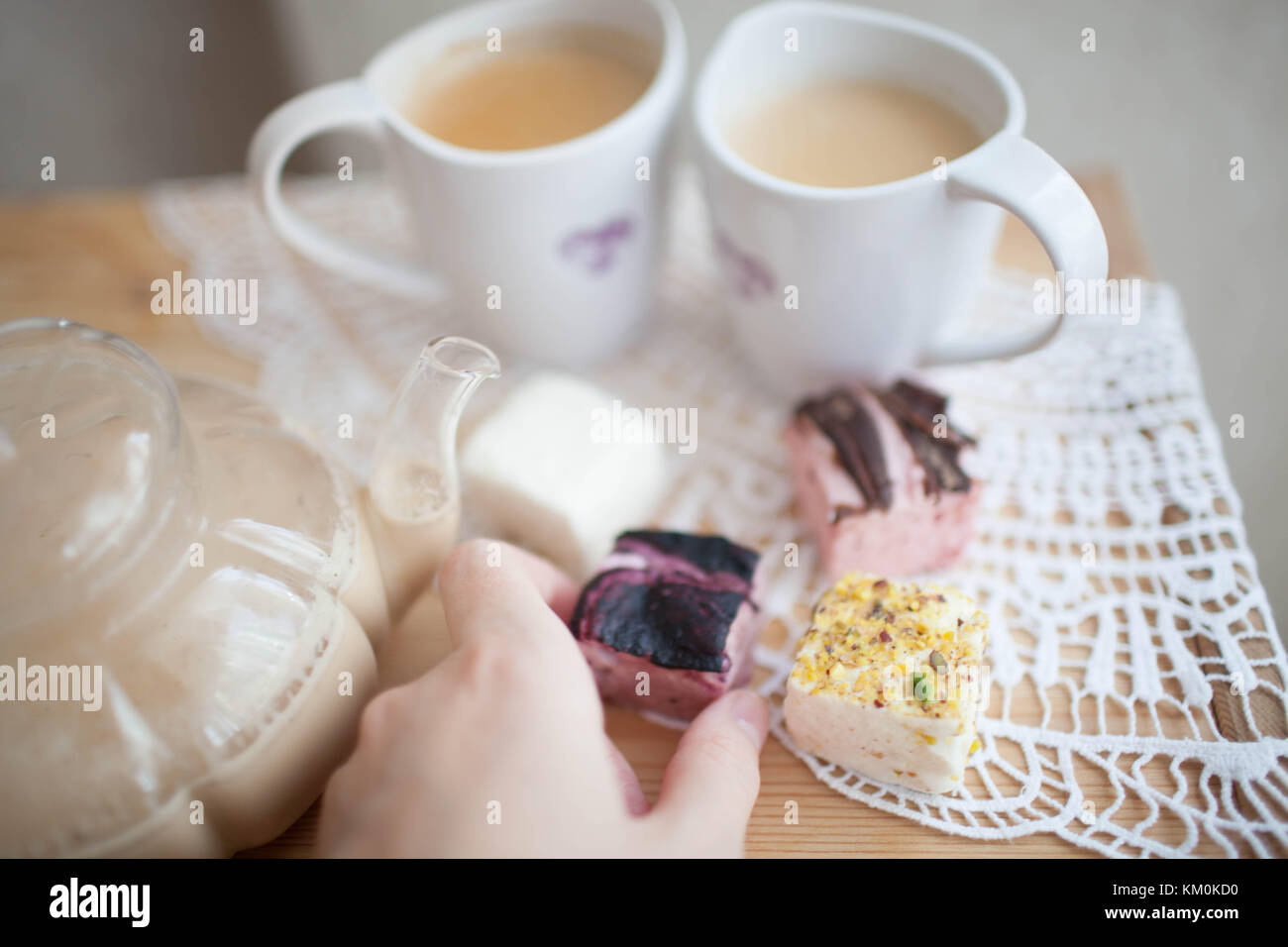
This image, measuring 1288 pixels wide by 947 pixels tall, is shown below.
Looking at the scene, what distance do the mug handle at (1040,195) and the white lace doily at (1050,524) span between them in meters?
0.18

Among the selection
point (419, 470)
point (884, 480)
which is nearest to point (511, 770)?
point (419, 470)

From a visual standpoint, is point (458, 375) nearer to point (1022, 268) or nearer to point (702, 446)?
point (702, 446)

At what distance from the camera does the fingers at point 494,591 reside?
62 centimetres

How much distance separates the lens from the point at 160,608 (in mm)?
564

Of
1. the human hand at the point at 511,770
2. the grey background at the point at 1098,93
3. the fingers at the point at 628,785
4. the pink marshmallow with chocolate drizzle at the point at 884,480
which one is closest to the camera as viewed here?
the human hand at the point at 511,770

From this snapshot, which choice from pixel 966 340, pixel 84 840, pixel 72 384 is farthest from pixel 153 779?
pixel 966 340

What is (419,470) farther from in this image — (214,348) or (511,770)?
(214,348)

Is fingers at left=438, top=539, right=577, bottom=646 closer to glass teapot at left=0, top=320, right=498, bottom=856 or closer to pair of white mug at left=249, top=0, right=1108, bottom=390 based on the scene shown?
glass teapot at left=0, top=320, right=498, bottom=856

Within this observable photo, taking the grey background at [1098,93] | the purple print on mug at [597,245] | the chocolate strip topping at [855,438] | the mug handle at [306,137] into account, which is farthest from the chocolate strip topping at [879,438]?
the grey background at [1098,93]

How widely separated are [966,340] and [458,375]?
1.48ft

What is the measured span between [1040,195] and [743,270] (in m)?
0.25

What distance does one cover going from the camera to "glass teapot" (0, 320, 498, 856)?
1.75 ft

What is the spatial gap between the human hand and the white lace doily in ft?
0.43

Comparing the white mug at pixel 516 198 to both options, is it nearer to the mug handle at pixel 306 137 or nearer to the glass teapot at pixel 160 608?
the mug handle at pixel 306 137
